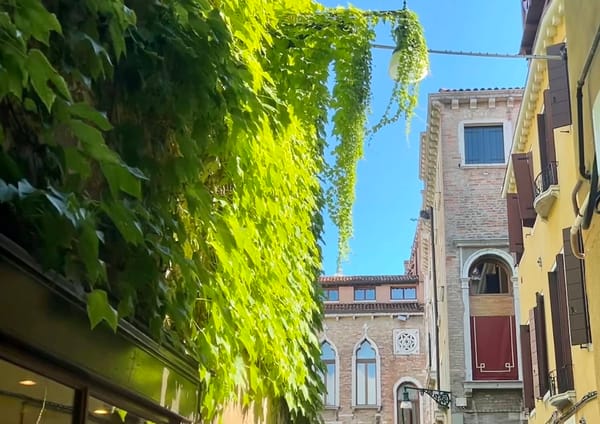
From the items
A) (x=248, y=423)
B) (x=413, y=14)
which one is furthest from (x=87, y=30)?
(x=248, y=423)

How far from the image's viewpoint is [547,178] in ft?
40.5

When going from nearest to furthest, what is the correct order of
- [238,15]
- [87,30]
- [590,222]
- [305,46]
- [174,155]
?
[87,30] → [174,155] → [238,15] → [590,222] → [305,46]

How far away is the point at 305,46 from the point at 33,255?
12.7ft

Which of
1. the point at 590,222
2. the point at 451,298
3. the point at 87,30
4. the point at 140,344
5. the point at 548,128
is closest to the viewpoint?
the point at 87,30

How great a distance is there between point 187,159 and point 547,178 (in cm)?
918

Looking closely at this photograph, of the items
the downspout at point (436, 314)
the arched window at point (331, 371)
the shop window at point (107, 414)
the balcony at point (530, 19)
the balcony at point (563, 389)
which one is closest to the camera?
the shop window at point (107, 414)

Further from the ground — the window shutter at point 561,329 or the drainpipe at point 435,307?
the drainpipe at point 435,307

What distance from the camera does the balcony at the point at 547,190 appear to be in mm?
12031

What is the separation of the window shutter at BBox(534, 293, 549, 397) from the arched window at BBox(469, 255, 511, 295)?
8631 mm

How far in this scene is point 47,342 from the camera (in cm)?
296

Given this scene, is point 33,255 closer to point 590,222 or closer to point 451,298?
point 590,222

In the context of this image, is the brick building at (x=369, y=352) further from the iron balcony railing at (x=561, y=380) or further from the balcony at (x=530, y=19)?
the iron balcony railing at (x=561, y=380)

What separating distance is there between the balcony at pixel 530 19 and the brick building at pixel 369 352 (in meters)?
21.4

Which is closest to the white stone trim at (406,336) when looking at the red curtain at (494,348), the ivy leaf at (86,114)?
the red curtain at (494,348)
